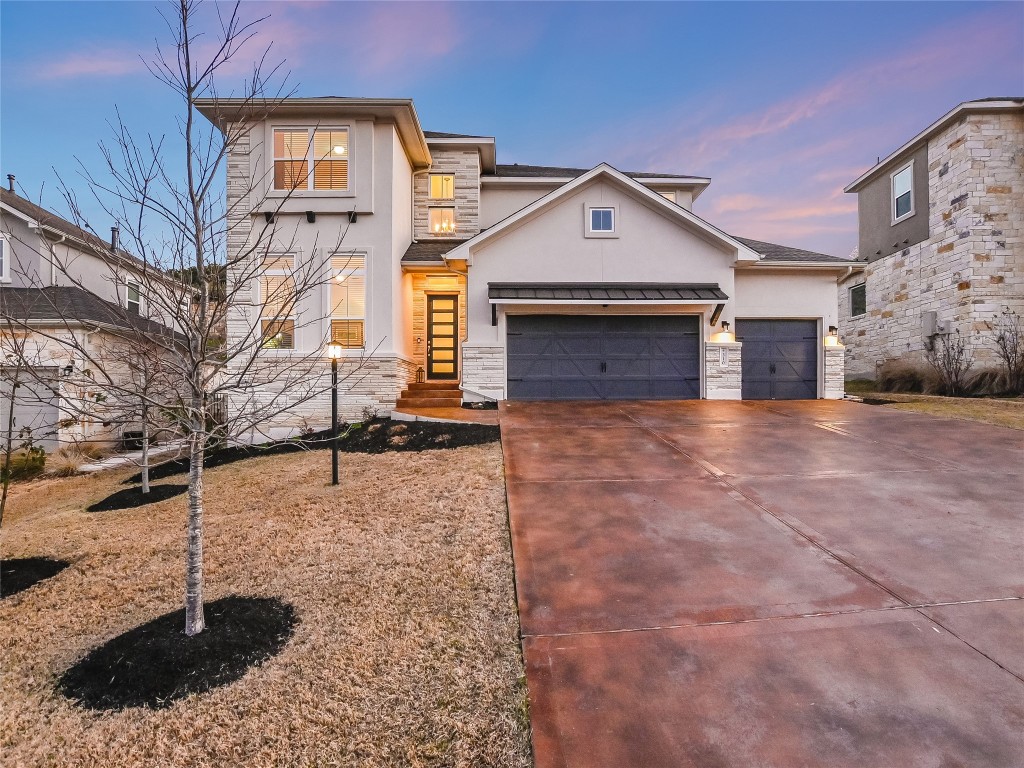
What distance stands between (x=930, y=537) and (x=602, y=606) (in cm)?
321

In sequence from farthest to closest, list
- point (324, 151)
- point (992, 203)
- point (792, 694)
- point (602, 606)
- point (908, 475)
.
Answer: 1. point (992, 203)
2. point (324, 151)
3. point (908, 475)
4. point (602, 606)
5. point (792, 694)

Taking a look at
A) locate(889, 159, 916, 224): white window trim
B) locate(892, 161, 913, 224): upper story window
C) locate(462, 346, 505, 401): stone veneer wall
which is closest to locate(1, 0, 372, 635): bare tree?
locate(462, 346, 505, 401): stone veneer wall

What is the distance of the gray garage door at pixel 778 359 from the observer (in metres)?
12.7

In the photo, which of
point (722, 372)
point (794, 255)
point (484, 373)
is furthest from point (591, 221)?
point (794, 255)

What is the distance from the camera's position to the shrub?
9.41 metres

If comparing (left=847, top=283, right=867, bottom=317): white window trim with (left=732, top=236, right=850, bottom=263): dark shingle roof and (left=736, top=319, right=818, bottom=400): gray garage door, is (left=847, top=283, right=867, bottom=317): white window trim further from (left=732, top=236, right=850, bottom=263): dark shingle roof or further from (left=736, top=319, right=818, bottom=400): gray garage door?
(left=736, top=319, right=818, bottom=400): gray garage door

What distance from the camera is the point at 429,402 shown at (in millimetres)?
11367

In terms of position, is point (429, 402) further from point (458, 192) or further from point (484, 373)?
point (458, 192)

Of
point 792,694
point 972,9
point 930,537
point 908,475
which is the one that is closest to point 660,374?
point 908,475

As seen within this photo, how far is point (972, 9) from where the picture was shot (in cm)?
1359

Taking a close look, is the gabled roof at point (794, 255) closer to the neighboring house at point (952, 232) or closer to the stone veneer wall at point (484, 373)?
the neighboring house at point (952, 232)

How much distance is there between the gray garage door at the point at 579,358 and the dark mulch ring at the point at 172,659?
9101 millimetres

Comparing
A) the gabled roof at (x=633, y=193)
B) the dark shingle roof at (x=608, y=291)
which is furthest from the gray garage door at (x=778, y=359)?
the gabled roof at (x=633, y=193)

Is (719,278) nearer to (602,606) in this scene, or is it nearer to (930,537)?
(930,537)
